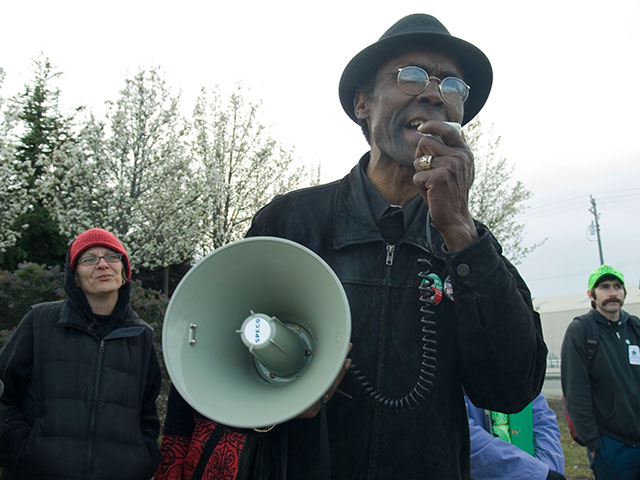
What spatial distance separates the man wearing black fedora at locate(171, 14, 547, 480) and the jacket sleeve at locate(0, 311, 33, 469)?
6.32ft

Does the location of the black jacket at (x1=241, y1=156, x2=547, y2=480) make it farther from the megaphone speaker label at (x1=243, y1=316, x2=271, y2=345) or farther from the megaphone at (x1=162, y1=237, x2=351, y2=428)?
the megaphone speaker label at (x1=243, y1=316, x2=271, y2=345)

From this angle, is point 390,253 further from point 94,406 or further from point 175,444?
point 94,406

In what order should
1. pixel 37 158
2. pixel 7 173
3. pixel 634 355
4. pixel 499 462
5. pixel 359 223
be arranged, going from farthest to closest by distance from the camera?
pixel 37 158, pixel 7 173, pixel 634 355, pixel 499 462, pixel 359 223

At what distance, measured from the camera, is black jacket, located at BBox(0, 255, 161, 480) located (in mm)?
2762

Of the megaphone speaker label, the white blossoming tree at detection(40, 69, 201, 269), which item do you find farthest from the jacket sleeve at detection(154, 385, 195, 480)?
the white blossoming tree at detection(40, 69, 201, 269)

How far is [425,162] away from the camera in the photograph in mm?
1394

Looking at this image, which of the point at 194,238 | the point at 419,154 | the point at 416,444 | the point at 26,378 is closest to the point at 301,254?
the point at 419,154

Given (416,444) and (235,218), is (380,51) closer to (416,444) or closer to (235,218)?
(416,444)

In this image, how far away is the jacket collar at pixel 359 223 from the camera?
1608 millimetres

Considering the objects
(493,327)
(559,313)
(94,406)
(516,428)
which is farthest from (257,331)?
(559,313)

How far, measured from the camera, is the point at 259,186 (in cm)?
1736

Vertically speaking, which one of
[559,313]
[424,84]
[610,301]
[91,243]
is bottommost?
[559,313]

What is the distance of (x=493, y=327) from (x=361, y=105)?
3.26 ft

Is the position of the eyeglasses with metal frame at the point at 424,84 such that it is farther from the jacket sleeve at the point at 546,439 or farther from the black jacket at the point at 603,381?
the black jacket at the point at 603,381
